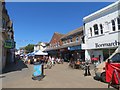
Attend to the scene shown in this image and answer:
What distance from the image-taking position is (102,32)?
28.2 meters

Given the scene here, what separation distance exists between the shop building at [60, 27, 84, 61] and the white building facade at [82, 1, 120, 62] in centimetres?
416

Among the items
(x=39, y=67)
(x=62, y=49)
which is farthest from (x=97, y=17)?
(x=62, y=49)

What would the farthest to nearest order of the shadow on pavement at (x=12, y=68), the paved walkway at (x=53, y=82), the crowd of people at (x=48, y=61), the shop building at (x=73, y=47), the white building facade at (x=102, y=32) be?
the shop building at (x=73, y=47), the crowd of people at (x=48, y=61), the white building facade at (x=102, y=32), the shadow on pavement at (x=12, y=68), the paved walkway at (x=53, y=82)

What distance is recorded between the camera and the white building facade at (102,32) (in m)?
25.4

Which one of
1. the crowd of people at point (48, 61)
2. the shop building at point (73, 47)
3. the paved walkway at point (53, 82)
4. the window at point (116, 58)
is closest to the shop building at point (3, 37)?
the crowd of people at point (48, 61)

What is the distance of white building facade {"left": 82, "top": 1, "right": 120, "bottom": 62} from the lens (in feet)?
83.4

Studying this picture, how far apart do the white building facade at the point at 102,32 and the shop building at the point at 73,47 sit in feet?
13.6

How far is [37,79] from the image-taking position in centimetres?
1641

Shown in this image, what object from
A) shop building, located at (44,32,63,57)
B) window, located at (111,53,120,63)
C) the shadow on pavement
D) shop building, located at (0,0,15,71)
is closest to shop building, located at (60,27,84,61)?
shop building, located at (44,32,63,57)

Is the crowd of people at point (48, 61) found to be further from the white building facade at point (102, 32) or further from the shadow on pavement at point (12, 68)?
the white building facade at point (102, 32)

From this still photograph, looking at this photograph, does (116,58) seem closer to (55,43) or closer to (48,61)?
(48,61)

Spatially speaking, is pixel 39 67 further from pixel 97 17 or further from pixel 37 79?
pixel 97 17

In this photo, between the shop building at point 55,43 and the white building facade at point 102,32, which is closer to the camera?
the white building facade at point 102,32

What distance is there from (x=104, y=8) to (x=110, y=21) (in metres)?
2.15
